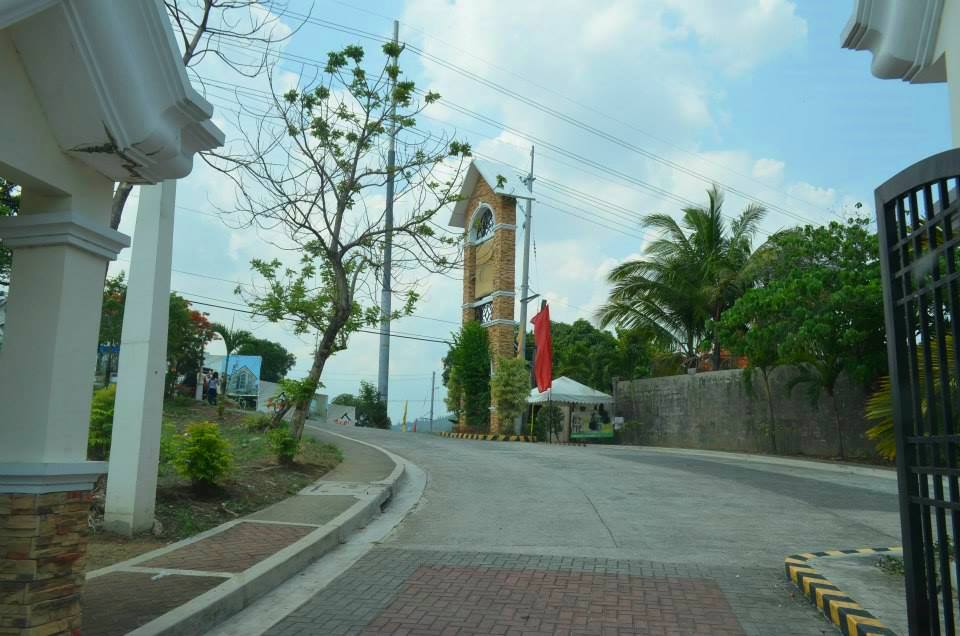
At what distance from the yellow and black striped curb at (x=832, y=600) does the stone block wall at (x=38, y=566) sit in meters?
5.03

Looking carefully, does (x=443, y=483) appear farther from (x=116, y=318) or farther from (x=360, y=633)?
(x=116, y=318)

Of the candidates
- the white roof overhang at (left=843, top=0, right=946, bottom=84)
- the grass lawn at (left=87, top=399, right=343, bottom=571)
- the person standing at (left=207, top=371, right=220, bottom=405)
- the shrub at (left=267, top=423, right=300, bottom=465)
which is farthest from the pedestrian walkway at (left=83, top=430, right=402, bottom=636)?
the person standing at (left=207, top=371, right=220, bottom=405)

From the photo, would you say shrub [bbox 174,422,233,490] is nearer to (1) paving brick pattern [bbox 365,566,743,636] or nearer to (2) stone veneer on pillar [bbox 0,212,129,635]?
(1) paving brick pattern [bbox 365,566,743,636]

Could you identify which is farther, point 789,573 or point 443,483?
point 443,483

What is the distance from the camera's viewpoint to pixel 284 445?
1255 cm

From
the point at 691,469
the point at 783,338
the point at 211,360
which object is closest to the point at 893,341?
the point at 691,469

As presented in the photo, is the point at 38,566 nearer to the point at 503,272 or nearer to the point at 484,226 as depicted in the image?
the point at 503,272

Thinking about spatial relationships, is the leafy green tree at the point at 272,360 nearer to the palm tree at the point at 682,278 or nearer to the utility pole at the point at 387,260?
the utility pole at the point at 387,260

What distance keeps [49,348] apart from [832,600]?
5.75 metres

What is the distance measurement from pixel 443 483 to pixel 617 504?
3.28 metres

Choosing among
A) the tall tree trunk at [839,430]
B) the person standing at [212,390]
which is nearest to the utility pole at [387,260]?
the person standing at [212,390]

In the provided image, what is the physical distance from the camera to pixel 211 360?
43.8 meters

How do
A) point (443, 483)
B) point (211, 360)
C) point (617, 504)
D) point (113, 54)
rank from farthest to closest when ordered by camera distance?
point (211, 360) → point (443, 483) → point (617, 504) → point (113, 54)

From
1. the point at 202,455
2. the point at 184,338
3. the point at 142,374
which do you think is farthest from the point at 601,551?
the point at 184,338
